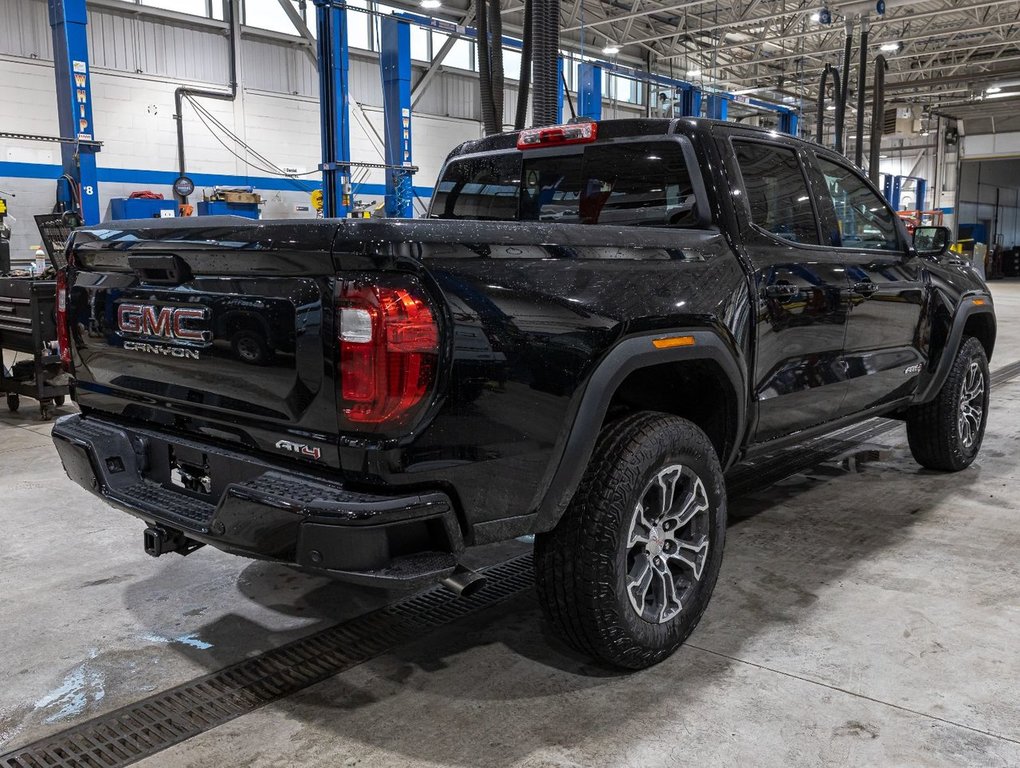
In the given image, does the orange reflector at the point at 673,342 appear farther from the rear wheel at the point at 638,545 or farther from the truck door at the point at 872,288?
the truck door at the point at 872,288

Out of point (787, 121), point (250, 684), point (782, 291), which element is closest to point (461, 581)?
→ point (250, 684)

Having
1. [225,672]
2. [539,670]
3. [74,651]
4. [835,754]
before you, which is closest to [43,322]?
[74,651]

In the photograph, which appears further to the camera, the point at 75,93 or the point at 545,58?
the point at 75,93

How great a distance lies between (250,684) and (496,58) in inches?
138

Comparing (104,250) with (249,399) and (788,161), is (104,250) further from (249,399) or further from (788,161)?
(788,161)

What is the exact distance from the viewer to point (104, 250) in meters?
2.50

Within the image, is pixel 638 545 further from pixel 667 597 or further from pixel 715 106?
pixel 715 106

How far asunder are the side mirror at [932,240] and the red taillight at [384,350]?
309 cm

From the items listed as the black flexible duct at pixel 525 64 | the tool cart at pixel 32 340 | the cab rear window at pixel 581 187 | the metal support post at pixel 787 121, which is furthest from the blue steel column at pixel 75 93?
the metal support post at pixel 787 121

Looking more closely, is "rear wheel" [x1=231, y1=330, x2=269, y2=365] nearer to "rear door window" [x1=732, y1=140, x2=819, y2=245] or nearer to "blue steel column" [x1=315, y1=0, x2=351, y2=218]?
"rear door window" [x1=732, y1=140, x2=819, y2=245]

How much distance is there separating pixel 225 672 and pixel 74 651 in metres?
0.52

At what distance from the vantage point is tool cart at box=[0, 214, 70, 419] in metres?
5.89

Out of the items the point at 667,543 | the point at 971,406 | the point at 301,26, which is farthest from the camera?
Answer: the point at 301,26

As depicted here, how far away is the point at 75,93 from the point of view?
7.93m
